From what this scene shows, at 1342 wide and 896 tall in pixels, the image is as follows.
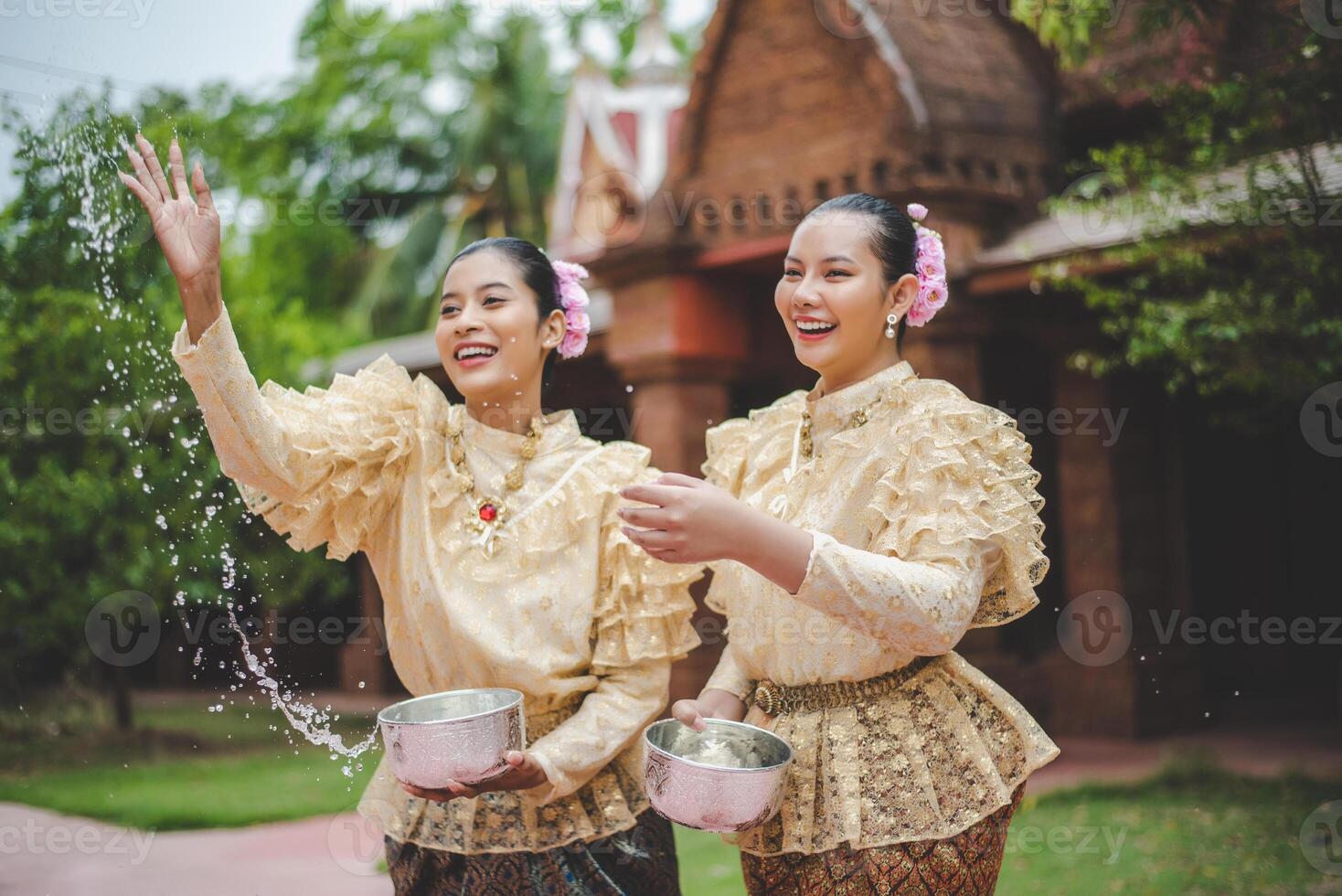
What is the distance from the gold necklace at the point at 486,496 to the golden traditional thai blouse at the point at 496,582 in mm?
13

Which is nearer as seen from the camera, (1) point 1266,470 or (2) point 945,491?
(2) point 945,491

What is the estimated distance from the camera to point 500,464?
2971 millimetres

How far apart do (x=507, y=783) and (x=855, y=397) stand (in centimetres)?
104

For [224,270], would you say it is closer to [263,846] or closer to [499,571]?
[263,846]

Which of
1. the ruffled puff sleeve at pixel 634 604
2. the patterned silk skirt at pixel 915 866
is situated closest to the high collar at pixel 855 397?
the ruffled puff sleeve at pixel 634 604

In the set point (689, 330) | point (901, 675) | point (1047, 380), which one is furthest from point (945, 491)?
point (1047, 380)

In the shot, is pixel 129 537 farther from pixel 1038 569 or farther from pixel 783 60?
pixel 1038 569

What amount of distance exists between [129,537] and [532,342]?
7.44 metres

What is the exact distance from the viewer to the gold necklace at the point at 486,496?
9.39 feet

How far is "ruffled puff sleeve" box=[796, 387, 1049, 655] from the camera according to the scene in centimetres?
215

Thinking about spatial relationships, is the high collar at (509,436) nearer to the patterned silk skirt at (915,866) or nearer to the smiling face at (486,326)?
the smiling face at (486,326)

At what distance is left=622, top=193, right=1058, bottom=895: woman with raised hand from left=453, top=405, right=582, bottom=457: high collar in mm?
550

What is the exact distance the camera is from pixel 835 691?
8.36ft

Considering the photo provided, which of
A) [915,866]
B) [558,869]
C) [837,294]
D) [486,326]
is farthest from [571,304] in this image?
[915,866]
